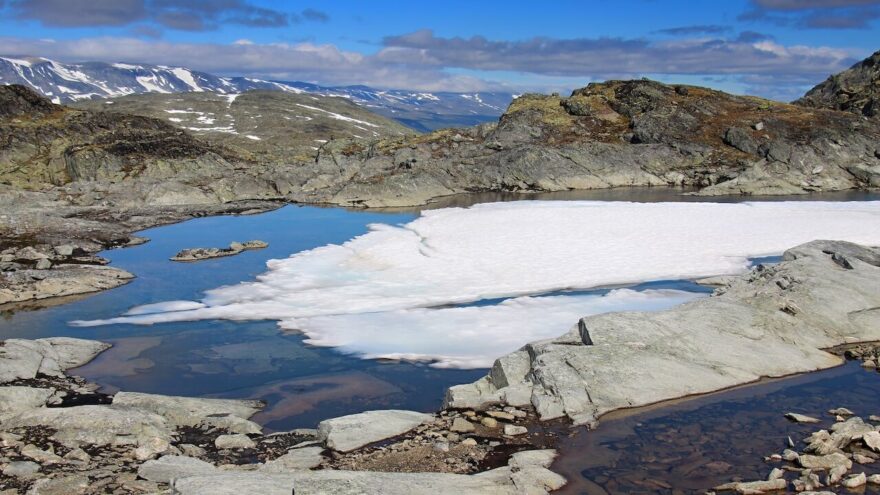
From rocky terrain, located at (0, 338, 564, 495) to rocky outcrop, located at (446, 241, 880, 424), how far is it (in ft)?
4.57

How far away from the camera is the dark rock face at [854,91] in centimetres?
7894

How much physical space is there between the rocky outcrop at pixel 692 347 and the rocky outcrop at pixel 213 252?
26.0 m

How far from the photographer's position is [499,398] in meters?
15.8

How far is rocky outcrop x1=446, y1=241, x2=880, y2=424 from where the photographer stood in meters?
15.7

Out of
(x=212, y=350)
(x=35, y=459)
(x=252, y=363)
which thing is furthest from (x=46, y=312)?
(x=35, y=459)

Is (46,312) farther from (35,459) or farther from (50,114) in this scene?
(50,114)

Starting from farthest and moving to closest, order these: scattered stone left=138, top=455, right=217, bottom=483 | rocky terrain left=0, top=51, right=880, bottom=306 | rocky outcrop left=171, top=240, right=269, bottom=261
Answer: rocky terrain left=0, top=51, right=880, bottom=306 → rocky outcrop left=171, top=240, right=269, bottom=261 → scattered stone left=138, top=455, right=217, bottom=483

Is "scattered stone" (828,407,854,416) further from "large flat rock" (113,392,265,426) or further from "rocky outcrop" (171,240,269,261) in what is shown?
"rocky outcrop" (171,240,269,261)

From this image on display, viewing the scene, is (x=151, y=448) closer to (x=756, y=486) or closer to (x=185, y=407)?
(x=185, y=407)

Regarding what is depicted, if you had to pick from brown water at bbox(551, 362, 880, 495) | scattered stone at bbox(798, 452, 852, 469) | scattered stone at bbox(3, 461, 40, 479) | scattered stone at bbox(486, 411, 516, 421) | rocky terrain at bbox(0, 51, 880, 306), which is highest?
rocky terrain at bbox(0, 51, 880, 306)

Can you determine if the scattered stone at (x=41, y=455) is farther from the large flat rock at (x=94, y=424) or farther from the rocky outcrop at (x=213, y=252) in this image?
the rocky outcrop at (x=213, y=252)

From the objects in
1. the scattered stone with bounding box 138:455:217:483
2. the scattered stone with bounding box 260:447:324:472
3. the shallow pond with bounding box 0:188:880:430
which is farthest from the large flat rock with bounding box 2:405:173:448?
the scattered stone with bounding box 260:447:324:472

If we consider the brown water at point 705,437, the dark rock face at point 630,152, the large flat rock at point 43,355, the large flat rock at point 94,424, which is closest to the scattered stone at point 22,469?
the large flat rock at point 94,424

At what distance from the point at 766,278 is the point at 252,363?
16814 mm
